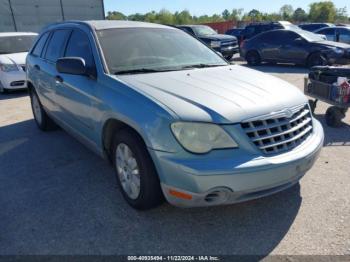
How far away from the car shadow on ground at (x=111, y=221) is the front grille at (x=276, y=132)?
71cm

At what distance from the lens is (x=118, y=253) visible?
2656mm

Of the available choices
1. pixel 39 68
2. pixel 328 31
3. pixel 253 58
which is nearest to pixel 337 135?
pixel 39 68

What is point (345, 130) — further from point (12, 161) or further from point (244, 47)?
point (244, 47)

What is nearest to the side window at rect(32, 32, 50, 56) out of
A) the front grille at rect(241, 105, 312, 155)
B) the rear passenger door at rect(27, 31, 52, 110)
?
the rear passenger door at rect(27, 31, 52, 110)

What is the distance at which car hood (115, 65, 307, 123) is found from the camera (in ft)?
8.70

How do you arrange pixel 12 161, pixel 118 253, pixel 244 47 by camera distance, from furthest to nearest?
pixel 244 47 → pixel 12 161 → pixel 118 253

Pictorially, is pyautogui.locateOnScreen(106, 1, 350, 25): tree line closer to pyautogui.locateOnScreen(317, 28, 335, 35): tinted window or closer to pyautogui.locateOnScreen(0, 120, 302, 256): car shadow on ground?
pyautogui.locateOnScreen(317, 28, 335, 35): tinted window

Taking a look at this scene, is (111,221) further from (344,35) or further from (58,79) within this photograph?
(344,35)

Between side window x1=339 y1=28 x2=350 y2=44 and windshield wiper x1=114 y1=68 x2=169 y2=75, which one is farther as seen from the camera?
side window x1=339 y1=28 x2=350 y2=44

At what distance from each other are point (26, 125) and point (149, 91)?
4.25 m

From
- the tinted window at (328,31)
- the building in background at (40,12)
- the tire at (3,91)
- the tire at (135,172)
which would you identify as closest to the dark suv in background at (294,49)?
the tinted window at (328,31)

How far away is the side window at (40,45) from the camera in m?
5.40

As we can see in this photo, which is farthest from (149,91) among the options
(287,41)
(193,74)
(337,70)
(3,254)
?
(287,41)

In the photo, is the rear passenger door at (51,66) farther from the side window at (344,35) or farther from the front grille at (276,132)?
the side window at (344,35)
